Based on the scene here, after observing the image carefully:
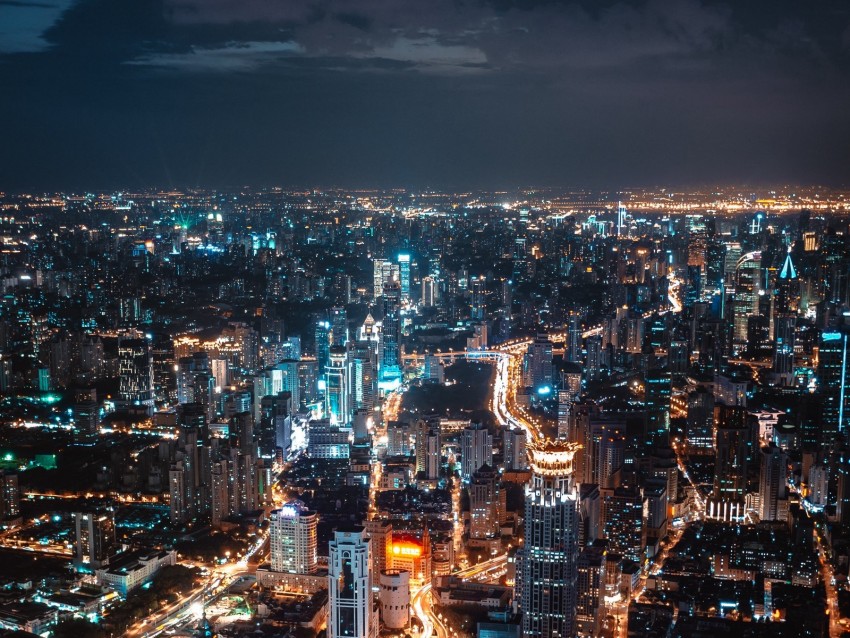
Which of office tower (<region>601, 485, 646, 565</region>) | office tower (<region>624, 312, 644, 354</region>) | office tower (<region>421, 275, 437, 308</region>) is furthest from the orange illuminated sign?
office tower (<region>421, 275, 437, 308</region>)

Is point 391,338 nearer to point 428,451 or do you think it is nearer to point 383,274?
point 383,274

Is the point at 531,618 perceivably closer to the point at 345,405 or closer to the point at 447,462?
the point at 447,462

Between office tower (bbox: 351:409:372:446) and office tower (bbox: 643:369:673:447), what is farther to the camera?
office tower (bbox: 351:409:372:446)

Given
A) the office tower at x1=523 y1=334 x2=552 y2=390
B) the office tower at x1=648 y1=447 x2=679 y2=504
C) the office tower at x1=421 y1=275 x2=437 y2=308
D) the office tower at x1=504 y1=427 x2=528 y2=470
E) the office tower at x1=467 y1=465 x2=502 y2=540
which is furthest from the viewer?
the office tower at x1=421 y1=275 x2=437 y2=308

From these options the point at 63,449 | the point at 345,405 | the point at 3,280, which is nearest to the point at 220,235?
the point at 3,280

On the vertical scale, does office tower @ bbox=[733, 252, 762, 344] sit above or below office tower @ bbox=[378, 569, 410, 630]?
above

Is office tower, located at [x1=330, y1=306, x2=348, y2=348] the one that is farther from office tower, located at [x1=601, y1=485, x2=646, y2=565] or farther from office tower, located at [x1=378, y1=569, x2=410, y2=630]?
office tower, located at [x1=378, y1=569, x2=410, y2=630]

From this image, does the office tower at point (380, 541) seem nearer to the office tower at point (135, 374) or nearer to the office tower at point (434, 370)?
the office tower at point (135, 374)
